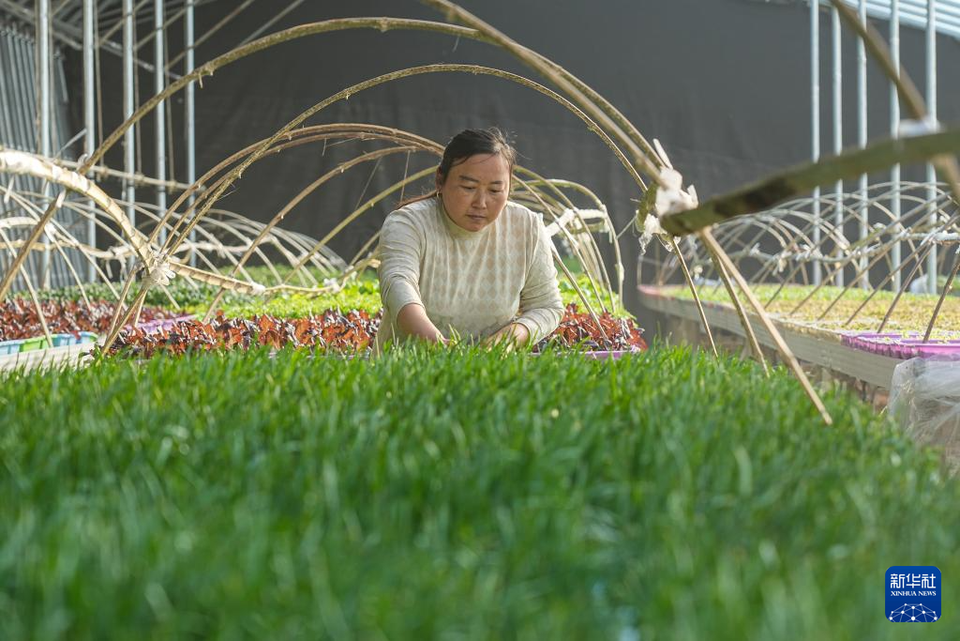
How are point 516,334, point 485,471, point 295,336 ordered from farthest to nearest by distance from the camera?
1. point 295,336
2. point 516,334
3. point 485,471

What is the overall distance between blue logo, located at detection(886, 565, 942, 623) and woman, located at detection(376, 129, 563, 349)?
1785 millimetres

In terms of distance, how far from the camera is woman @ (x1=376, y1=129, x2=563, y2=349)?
112 inches

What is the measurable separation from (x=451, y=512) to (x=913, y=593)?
0.48 m

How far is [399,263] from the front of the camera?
9.27ft

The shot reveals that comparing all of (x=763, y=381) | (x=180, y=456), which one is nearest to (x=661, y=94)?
(x=763, y=381)

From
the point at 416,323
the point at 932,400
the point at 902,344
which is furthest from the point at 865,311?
the point at 416,323

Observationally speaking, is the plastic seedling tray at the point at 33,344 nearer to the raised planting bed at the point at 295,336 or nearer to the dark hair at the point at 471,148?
the raised planting bed at the point at 295,336

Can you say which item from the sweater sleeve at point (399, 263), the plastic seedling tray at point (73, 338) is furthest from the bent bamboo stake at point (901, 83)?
the plastic seedling tray at point (73, 338)

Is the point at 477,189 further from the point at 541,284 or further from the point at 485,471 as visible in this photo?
the point at 485,471

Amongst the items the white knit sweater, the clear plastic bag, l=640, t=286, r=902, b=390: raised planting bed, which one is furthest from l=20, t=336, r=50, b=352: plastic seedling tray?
the clear plastic bag

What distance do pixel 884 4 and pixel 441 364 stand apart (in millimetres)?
12729

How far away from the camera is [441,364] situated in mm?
1898

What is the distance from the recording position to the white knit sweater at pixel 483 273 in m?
3.00

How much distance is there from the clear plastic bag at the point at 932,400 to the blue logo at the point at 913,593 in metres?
2.21
